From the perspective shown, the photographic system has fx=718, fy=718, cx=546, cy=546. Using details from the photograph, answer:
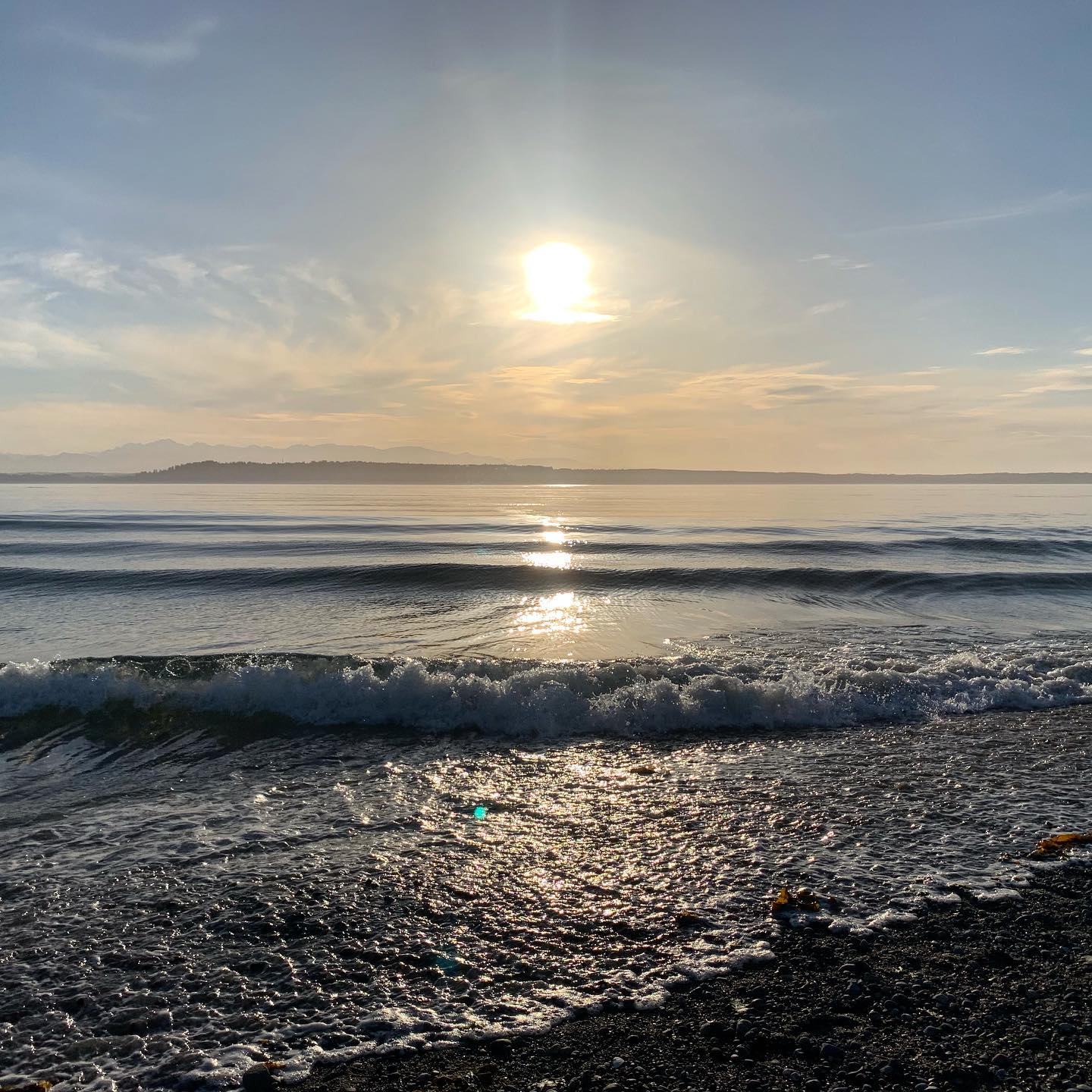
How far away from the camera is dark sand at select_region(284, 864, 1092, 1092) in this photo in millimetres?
3498

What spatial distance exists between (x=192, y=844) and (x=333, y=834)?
118 cm

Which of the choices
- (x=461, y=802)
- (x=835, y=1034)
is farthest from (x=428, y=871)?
(x=835, y=1034)

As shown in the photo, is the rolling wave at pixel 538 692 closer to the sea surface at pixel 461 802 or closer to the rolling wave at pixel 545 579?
the sea surface at pixel 461 802

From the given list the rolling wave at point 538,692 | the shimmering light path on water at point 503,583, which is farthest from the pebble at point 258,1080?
the shimmering light path on water at point 503,583

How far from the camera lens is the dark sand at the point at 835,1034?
11.5 feet

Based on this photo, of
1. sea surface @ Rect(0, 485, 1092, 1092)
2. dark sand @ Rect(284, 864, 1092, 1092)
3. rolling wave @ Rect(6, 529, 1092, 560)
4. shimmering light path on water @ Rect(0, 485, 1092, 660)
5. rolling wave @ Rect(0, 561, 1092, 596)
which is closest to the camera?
dark sand @ Rect(284, 864, 1092, 1092)

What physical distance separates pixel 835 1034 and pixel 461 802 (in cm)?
400

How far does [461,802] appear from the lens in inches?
276

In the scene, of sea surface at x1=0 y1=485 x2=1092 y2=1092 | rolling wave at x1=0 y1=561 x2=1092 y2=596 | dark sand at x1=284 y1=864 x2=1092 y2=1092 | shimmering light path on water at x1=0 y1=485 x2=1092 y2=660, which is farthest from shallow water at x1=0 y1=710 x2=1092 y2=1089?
rolling wave at x1=0 y1=561 x2=1092 y2=596

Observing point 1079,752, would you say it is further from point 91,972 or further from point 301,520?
point 301,520

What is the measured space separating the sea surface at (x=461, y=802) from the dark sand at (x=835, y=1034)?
0.64 ft

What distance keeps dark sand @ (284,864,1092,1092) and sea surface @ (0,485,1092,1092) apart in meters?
0.20

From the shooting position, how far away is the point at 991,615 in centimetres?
1825

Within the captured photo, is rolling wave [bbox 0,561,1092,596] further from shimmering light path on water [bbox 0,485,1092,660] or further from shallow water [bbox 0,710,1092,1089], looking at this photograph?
shallow water [bbox 0,710,1092,1089]
